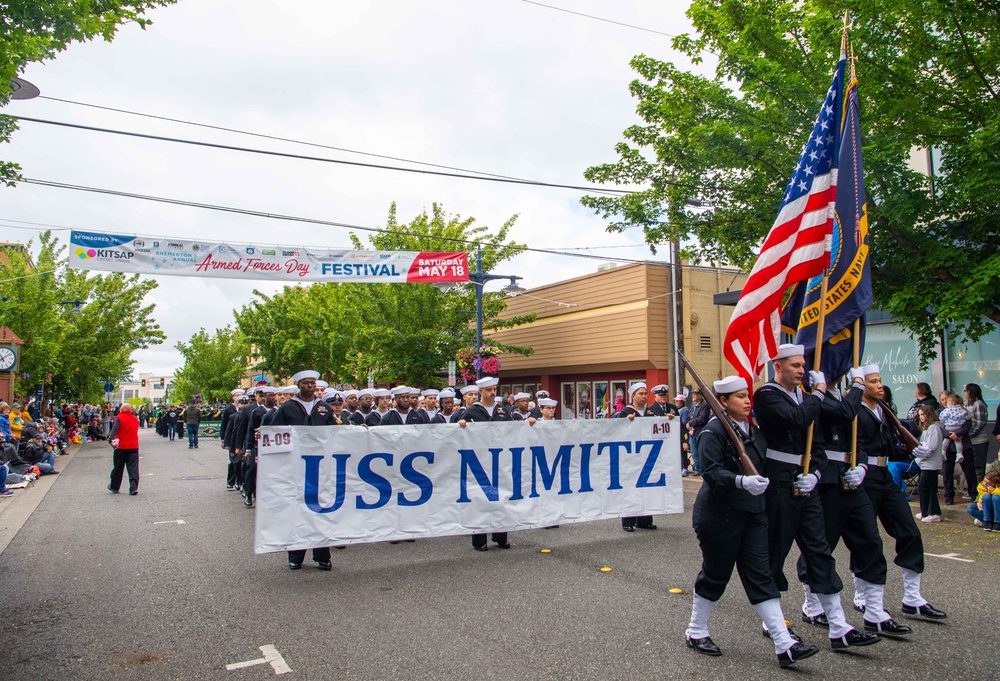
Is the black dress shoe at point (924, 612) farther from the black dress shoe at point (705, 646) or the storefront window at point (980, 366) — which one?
the storefront window at point (980, 366)

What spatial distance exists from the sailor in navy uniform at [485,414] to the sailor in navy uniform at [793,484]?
377 cm

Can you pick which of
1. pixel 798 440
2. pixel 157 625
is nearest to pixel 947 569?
pixel 798 440

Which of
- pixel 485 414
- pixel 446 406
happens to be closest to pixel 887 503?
pixel 485 414

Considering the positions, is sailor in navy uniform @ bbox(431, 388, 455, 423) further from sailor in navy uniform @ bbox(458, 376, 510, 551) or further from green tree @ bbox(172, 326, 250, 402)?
green tree @ bbox(172, 326, 250, 402)

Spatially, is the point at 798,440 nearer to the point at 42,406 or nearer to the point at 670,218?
the point at 670,218

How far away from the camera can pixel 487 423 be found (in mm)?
8422

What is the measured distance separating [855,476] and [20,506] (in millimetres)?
12729

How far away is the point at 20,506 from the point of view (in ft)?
40.3

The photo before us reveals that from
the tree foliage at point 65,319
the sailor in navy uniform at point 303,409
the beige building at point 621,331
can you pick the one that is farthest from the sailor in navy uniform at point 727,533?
the tree foliage at point 65,319

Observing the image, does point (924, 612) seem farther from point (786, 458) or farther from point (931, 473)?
point (931, 473)

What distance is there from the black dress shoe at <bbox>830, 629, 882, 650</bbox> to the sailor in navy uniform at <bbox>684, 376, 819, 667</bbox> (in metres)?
0.48

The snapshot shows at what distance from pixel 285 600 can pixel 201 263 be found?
11875 millimetres

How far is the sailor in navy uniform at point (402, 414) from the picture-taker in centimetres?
1018

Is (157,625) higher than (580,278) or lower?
lower
